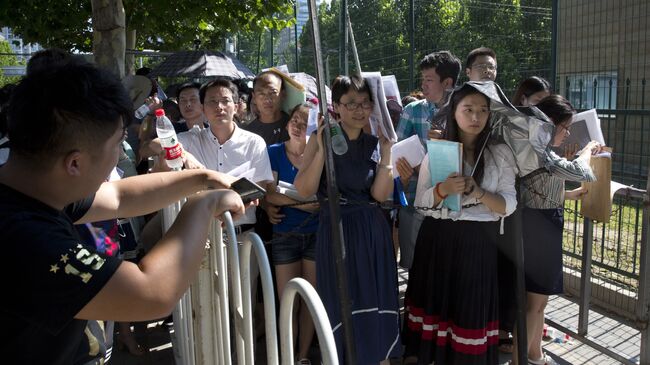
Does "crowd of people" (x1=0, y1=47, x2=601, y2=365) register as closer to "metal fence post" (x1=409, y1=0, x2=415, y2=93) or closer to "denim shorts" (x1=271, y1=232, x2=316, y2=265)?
"denim shorts" (x1=271, y1=232, x2=316, y2=265)

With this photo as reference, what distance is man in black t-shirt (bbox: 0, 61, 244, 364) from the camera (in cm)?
116

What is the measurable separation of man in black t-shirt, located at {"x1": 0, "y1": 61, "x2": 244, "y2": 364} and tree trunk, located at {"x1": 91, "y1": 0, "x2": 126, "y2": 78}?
482cm

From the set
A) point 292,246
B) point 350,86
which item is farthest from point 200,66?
point 350,86

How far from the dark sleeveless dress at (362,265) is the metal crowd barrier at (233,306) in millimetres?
878

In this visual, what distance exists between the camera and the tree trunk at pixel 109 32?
19.0ft

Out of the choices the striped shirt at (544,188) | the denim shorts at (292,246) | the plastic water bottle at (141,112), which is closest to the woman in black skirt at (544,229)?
the striped shirt at (544,188)

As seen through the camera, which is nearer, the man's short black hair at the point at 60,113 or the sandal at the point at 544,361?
the man's short black hair at the point at 60,113

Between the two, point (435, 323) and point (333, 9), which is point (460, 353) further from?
point (333, 9)

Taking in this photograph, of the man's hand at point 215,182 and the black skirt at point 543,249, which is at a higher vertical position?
the man's hand at point 215,182

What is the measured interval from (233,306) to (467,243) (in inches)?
61.9

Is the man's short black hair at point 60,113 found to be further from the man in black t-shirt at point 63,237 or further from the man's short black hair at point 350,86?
the man's short black hair at point 350,86

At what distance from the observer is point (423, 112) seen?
434cm

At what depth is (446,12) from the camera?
6828mm

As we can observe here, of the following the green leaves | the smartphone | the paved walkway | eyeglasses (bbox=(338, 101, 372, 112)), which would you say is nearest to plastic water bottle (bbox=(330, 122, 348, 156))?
the smartphone
